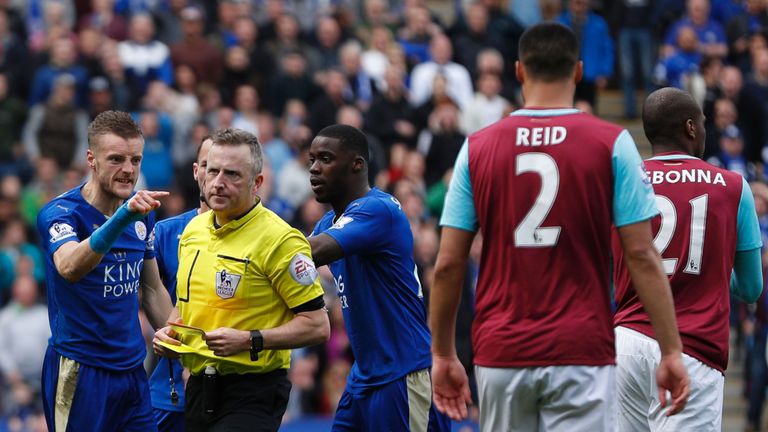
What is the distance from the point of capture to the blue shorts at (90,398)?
7930 millimetres

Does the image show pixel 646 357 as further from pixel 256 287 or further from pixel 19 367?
pixel 19 367

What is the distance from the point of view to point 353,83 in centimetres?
1908

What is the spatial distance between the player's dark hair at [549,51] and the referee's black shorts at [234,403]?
236cm

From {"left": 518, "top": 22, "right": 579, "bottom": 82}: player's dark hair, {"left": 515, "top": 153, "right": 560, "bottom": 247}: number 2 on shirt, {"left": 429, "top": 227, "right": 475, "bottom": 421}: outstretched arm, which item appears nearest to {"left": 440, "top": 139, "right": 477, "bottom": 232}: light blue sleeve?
{"left": 429, "top": 227, "right": 475, "bottom": 421}: outstretched arm

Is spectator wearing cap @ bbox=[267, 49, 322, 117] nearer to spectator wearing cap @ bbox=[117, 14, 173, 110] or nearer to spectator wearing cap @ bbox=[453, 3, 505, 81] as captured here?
spectator wearing cap @ bbox=[117, 14, 173, 110]

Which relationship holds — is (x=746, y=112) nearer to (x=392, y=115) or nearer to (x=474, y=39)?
(x=474, y=39)

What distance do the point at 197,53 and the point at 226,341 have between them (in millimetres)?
11965

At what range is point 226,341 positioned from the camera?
6918mm

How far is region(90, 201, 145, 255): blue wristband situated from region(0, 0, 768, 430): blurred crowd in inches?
305

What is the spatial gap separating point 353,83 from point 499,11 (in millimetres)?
3075

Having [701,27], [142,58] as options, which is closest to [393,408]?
[142,58]

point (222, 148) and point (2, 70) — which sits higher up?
point (2, 70)

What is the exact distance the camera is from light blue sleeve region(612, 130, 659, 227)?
6.03 meters

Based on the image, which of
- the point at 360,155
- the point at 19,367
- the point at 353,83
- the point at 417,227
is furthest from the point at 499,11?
the point at 360,155
